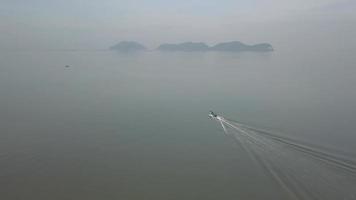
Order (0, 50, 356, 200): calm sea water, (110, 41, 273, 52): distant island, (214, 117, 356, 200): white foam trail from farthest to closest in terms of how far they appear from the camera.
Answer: (110, 41, 273, 52): distant island < (0, 50, 356, 200): calm sea water < (214, 117, 356, 200): white foam trail

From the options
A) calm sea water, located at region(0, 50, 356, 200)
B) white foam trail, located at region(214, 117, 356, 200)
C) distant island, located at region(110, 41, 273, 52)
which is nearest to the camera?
white foam trail, located at region(214, 117, 356, 200)

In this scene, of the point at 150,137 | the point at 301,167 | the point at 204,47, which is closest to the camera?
the point at 301,167

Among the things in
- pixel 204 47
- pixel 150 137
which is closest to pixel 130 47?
pixel 204 47

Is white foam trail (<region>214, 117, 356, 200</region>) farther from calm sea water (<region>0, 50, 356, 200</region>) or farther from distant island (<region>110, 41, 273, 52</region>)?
distant island (<region>110, 41, 273, 52</region>)

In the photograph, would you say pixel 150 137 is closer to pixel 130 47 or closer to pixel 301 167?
pixel 301 167

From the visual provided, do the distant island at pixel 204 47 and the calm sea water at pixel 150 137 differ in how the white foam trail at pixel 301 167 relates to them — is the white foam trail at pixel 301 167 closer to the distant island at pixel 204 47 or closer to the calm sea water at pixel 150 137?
the calm sea water at pixel 150 137

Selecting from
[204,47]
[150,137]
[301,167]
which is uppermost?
[204,47]

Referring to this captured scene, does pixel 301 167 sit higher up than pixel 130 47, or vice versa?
pixel 130 47

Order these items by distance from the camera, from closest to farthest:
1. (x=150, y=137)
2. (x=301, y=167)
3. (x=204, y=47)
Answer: (x=301, y=167)
(x=150, y=137)
(x=204, y=47)

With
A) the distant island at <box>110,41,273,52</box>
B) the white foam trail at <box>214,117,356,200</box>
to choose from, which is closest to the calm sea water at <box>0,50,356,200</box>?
the white foam trail at <box>214,117,356,200</box>
